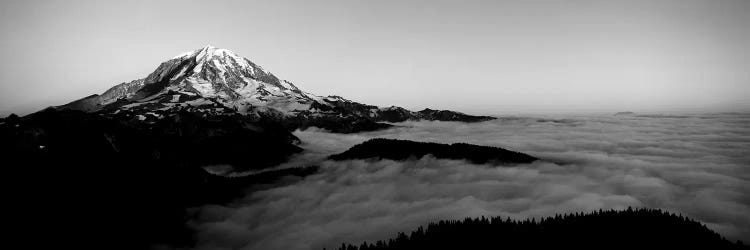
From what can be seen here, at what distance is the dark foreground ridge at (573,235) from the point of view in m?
149

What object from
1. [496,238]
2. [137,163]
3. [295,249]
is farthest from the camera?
[137,163]

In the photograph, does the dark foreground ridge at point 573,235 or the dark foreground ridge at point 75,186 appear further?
the dark foreground ridge at point 573,235

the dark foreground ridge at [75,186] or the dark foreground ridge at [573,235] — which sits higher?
the dark foreground ridge at [75,186]

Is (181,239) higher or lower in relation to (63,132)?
lower

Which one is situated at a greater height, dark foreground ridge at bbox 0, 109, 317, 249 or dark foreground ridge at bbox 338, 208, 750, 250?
dark foreground ridge at bbox 0, 109, 317, 249

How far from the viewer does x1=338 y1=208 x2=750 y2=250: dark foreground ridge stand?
488ft

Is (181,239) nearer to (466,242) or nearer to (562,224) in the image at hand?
(466,242)

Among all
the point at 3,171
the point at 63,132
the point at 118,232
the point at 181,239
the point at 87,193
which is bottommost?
the point at 181,239

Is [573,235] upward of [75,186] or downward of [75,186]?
downward

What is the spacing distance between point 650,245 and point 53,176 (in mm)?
221200

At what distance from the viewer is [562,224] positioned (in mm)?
165875

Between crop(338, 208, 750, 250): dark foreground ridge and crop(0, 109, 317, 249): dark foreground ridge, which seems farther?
crop(338, 208, 750, 250): dark foreground ridge

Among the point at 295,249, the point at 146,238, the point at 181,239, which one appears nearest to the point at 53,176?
the point at 146,238

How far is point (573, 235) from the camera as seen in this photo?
6196 inches
